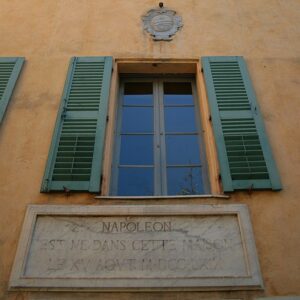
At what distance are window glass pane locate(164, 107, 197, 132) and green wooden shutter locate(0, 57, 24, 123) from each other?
5.92ft

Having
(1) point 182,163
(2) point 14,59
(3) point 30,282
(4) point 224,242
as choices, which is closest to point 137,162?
(1) point 182,163

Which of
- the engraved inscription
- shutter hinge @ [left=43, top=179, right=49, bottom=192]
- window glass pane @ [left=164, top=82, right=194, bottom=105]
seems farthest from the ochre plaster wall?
window glass pane @ [left=164, top=82, right=194, bottom=105]

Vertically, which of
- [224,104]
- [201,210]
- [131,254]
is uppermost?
[224,104]

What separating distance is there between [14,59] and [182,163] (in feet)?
8.11

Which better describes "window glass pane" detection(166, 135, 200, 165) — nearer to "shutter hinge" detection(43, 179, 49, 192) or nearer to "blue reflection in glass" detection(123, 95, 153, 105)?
"blue reflection in glass" detection(123, 95, 153, 105)

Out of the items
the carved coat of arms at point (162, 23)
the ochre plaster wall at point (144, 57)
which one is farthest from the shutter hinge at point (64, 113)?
the carved coat of arms at point (162, 23)

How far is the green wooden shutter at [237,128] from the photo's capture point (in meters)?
3.98

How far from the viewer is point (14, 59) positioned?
17.1 ft

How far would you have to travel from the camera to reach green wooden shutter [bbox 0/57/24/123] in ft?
15.5

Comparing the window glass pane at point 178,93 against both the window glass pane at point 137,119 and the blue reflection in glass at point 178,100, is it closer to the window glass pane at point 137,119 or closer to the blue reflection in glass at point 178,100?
the blue reflection in glass at point 178,100

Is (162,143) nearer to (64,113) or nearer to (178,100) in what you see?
(178,100)

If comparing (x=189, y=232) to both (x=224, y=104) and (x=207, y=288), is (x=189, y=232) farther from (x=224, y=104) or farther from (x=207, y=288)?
(x=224, y=104)

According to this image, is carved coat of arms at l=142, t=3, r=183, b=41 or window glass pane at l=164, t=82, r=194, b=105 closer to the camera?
window glass pane at l=164, t=82, r=194, b=105

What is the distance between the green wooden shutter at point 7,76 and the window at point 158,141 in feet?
4.13
